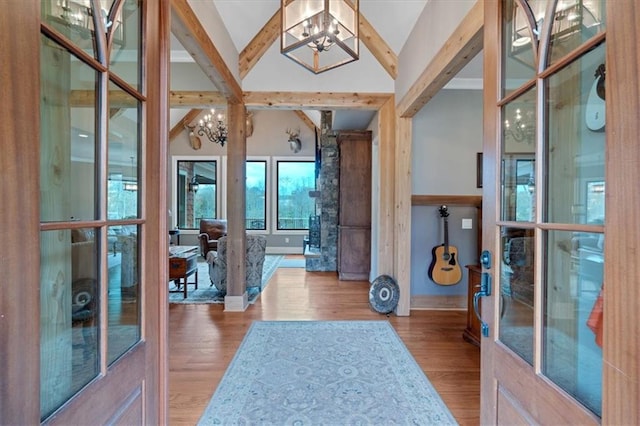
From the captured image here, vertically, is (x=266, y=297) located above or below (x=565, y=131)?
below

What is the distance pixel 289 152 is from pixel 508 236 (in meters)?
8.35

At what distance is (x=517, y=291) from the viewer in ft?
3.93

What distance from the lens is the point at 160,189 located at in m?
1.37

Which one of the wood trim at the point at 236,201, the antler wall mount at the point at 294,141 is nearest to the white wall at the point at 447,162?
the wood trim at the point at 236,201

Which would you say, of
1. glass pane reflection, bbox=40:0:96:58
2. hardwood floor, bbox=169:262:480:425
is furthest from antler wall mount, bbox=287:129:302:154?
glass pane reflection, bbox=40:0:96:58

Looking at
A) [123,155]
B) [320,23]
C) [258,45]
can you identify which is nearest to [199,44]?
[320,23]

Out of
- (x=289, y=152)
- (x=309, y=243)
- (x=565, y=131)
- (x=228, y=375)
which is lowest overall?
(x=228, y=375)

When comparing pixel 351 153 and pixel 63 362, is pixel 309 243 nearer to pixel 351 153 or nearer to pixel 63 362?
pixel 351 153

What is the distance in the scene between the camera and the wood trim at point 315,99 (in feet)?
13.2

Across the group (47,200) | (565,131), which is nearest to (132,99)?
(47,200)

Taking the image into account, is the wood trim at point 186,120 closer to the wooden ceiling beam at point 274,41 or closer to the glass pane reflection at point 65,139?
Result: the wooden ceiling beam at point 274,41

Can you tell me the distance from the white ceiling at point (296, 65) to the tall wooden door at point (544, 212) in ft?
7.92

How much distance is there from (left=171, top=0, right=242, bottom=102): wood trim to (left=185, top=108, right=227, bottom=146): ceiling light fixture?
404cm

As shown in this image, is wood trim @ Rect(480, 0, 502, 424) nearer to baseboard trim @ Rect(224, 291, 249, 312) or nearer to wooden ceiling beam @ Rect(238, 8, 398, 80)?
wooden ceiling beam @ Rect(238, 8, 398, 80)
